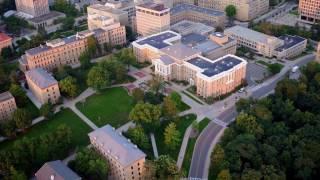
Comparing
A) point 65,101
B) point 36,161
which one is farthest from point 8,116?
point 36,161

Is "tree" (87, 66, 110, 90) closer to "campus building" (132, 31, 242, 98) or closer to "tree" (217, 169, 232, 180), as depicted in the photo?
"campus building" (132, 31, 242, 98)

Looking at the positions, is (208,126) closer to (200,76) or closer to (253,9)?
(200,76)

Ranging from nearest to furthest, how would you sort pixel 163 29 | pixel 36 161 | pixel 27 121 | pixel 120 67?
pixel 36 161 < pixel 27 121 < pixel 120 67 < pixel 163 29

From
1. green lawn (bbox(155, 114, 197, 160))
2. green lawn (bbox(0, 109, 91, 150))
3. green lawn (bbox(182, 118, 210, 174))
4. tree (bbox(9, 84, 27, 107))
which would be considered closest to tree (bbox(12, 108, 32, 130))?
green lawn (bbox(0, 109, 91, 150))

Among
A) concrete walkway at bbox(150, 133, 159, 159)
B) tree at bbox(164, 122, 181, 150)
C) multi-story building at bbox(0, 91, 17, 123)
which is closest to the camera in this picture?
concrete walkway at bbox(150, 133, 159, 159)

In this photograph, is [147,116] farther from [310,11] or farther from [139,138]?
[310,11]

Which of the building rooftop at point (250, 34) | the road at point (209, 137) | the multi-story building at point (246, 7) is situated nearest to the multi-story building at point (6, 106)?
the road at point (209, 137)
